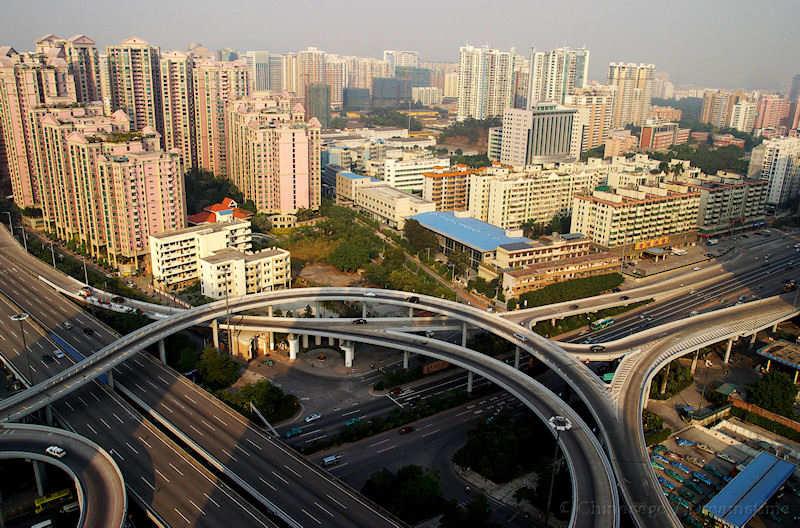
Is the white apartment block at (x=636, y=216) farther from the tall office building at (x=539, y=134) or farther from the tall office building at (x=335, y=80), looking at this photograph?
the tall office building at (x=335, y=80)

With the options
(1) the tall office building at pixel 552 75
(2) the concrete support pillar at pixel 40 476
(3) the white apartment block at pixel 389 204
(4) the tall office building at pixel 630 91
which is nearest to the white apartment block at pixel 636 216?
(3) the white apartment block at pixel 389 204

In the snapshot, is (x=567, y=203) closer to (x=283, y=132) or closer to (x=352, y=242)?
(x=352, y=242)

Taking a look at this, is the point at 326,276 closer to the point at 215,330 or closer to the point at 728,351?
the point at 215,330

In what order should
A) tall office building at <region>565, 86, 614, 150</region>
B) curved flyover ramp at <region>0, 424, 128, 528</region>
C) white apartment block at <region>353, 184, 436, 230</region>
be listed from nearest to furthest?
1. curved flyover ramp at <region>0, 424, 128, 528</region>
2. white apartment block at <region>353, 184, 436, 230</region>
3. tall office building at <region>565, 86, 614, 150</region>

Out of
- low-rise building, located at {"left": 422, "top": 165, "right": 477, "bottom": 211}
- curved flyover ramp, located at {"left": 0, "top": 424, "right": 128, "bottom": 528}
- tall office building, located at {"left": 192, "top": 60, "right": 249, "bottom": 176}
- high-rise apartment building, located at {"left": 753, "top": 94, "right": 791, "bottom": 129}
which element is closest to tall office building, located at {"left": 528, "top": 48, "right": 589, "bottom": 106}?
Answer: high-rise apartment building, located at {"left": 753, "top": 94, "right": 791, "bottom": 129}

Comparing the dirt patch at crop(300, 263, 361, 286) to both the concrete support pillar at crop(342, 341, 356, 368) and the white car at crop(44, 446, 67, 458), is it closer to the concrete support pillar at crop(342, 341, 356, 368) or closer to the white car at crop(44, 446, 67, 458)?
the concrete support pillar at crop(342, 341, 356, 368)

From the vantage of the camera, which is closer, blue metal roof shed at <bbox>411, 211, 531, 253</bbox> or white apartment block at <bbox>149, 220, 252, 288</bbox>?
white apartment block at <bbox>149, 220, 252, 288</bbox>

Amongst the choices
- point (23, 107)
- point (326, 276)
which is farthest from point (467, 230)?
point (23, 107)
